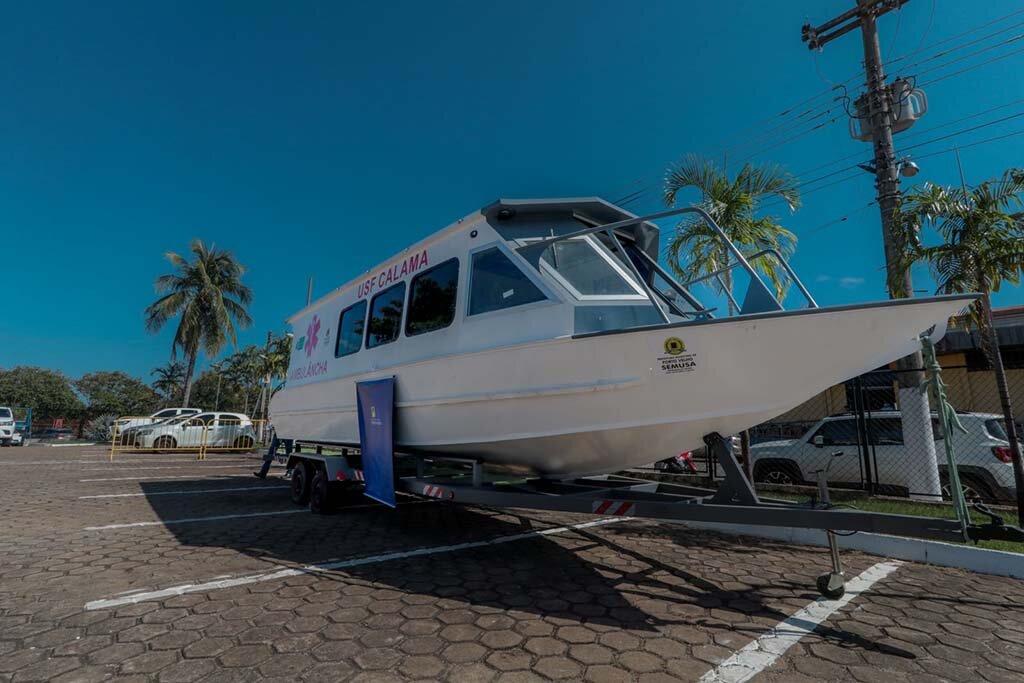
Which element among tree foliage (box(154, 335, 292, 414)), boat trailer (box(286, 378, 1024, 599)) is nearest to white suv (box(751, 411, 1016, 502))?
boat trailer (box(286, 378, 1024, 599))

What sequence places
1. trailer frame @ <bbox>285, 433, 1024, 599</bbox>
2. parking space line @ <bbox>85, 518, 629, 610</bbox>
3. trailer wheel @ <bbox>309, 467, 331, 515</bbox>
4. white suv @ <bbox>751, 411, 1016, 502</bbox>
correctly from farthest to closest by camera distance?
white suv @ <bbox>751, 411, 1016, 502</bbox> < trailer wheel @ <bbox>309, 467, 331, 515</bbox> < parking space line @ <bbox>85, 518, 629, 610</bbox> < trailer frame @ <bbox>285, 433, 1024, 599</bbox>

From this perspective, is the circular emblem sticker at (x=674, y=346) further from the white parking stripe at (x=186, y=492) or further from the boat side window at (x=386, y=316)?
the white parking stripe at (x=186, y=492)

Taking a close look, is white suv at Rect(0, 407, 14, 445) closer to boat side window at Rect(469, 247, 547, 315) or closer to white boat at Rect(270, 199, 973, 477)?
white boat at Rect(270, 199, 973, 477)

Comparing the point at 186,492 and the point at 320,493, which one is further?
the point at 186,492

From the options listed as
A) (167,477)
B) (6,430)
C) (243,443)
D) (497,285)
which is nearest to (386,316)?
(497,285)

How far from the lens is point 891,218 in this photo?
23.0ft

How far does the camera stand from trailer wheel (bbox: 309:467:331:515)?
644 cm

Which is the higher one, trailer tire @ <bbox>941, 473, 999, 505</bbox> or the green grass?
trailer tire @ <bbox>941, 473, 999, 505</bbox>

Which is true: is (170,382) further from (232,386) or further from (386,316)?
(386,316)

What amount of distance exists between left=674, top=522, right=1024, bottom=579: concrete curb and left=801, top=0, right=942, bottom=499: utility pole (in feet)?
5.76

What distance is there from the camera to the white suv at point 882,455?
6922mm

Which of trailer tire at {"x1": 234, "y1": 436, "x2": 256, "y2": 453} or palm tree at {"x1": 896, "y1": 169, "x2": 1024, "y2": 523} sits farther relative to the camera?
trailer tire at {"x1": 234, "y1": 436, "x2": 256, "y2": 453}

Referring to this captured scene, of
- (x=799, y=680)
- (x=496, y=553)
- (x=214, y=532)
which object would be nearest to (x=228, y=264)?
(x=214, y=532)

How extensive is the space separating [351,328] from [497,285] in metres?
2.99
